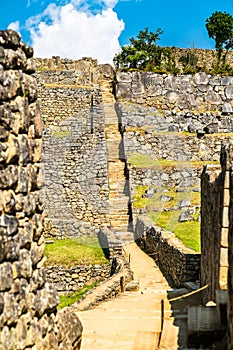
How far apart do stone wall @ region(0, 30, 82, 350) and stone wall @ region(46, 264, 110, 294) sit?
380 inches

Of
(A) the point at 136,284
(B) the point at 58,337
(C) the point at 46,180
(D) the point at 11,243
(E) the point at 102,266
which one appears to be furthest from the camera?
(C) the point at 46,180

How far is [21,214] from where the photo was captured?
156 inches

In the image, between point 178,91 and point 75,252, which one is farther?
point 178,91

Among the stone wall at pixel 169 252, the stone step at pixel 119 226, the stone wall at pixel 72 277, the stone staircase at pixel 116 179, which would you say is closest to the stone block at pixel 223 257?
the stone wall at pixel 169 252

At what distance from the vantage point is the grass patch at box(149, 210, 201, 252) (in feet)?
42.5

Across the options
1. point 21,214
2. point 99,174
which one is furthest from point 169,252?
point 21,214

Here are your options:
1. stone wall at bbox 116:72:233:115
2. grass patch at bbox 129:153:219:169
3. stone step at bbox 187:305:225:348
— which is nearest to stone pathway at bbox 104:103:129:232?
grass patch at bbox 129:153:219:169

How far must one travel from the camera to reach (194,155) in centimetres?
2280

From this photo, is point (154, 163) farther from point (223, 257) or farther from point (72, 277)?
point (223, 257)

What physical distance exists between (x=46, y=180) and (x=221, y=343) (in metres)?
15.3

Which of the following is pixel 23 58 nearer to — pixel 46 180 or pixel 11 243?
pixel 11 243

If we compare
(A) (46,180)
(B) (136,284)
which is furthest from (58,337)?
(A) (46,180)

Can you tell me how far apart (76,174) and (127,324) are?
1404 centimetres

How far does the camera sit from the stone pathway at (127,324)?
18.7 ft
